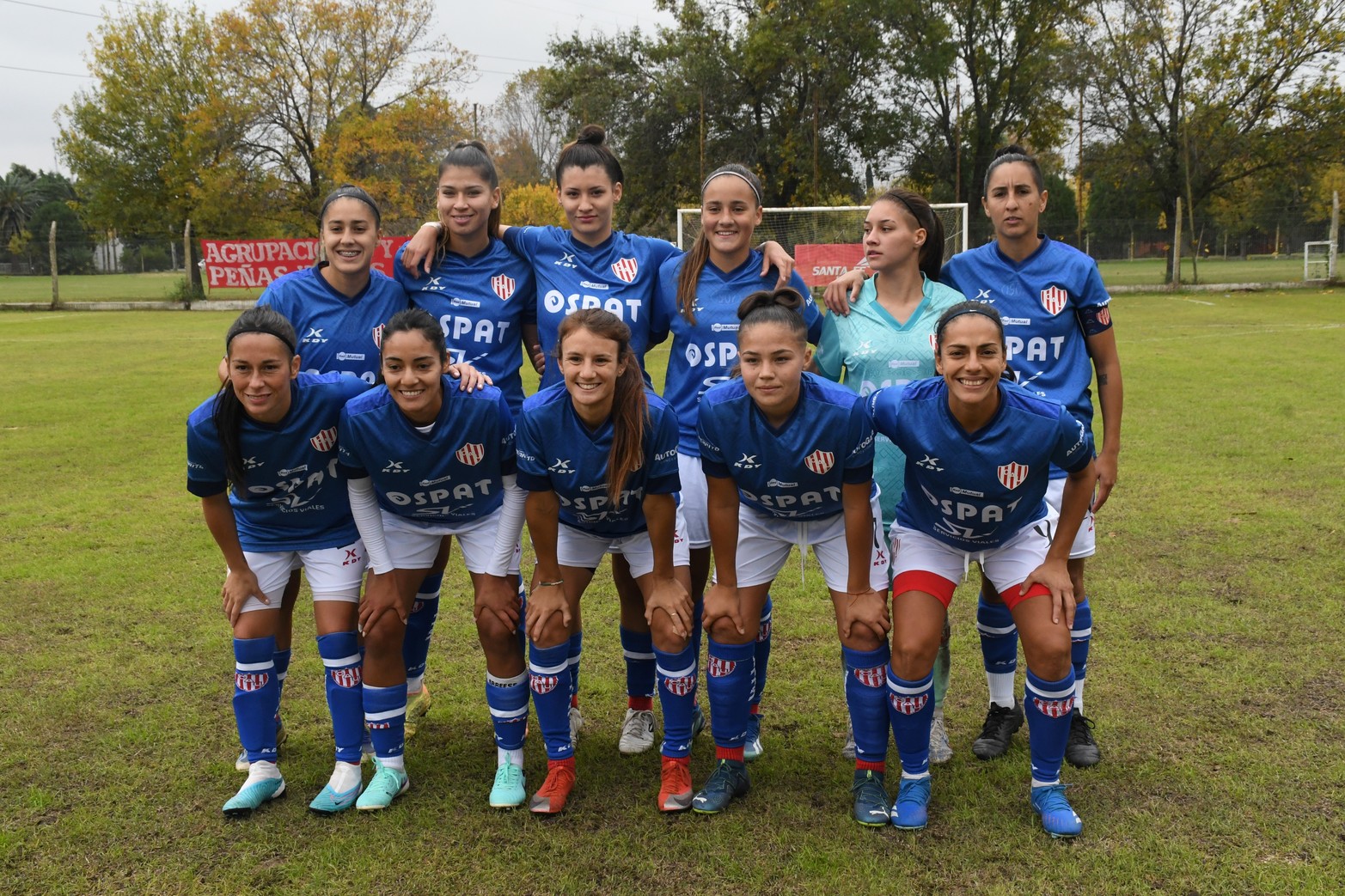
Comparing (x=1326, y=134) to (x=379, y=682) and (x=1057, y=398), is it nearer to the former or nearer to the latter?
(x=1057, y=398)

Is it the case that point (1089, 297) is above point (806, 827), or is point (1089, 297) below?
above

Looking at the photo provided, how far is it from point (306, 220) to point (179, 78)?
21.8 feet

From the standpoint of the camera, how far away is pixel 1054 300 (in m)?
3.35

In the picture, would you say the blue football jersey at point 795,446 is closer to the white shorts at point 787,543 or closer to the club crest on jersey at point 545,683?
the white shorts at point 787,543

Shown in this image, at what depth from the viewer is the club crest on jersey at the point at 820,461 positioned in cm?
297

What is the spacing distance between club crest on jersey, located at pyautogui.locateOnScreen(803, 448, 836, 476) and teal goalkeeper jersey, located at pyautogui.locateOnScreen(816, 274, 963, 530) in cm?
32

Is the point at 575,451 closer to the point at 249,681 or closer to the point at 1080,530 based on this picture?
the point at 249,681

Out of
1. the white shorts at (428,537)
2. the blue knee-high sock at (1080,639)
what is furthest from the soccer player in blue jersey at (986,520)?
the white shorts at (428,537)

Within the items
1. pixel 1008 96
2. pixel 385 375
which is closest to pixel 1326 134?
pixel 1008 96

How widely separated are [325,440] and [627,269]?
4.01 feet

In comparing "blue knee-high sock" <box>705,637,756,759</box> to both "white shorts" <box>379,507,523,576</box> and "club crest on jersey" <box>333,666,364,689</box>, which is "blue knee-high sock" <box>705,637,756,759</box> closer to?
"white shorts" <box>379,507,523,576</box>

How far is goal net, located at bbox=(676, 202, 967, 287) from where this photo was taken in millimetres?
19811

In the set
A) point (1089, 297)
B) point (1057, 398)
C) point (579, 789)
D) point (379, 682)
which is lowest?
point (579, 789)

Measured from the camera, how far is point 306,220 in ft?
110
